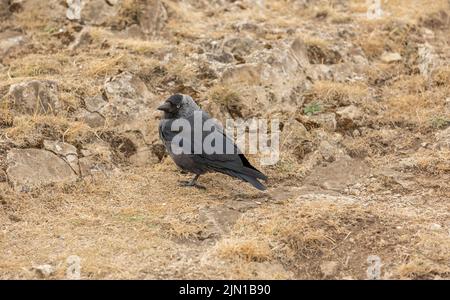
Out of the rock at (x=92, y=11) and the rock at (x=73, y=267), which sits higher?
the rock at (x=92, y=11)

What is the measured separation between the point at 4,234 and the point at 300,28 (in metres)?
5.75

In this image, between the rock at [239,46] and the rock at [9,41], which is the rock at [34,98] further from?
the rock at [239,46]

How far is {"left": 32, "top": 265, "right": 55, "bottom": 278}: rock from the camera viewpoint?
460cm

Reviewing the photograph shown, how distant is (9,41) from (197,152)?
362 centimetres

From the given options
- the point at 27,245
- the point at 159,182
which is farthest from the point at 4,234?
the point at 159,182

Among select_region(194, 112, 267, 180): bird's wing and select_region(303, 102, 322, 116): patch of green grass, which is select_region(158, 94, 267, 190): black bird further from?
select_region(303, 102, 322, 116): patch of green grass

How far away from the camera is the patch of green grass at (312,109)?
7.67m

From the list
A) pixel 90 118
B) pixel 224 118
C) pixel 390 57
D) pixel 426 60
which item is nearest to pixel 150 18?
pixel 224 118

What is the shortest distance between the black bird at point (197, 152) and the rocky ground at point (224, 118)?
0.24 m

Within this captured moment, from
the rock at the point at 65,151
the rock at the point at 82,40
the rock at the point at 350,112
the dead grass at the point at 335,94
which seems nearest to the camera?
the rock at the point at 65,151

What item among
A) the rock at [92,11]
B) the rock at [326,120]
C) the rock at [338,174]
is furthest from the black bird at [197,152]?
the rock at [92,11]
